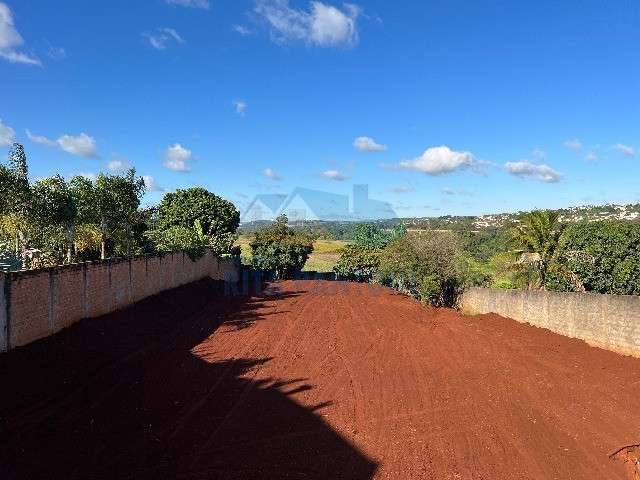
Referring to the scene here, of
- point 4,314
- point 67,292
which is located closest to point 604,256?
point 67,292

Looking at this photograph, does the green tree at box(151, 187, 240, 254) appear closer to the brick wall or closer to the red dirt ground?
the brick wall

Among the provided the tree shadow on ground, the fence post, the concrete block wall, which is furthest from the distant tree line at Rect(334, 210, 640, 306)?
the fence post

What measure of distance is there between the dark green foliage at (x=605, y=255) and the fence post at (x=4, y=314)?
18709 millimetres

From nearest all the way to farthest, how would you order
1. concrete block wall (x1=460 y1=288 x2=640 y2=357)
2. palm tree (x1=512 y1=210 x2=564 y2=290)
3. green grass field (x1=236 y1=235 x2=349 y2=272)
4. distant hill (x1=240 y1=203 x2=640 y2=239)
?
concrete block wall (x1=460 y1=288 x2=640 y2=357), palm tree (x1=512 y1=210 x2=564 y2=290), distant hill (x1=240 y1=203 x2=640 y2=239), green grass field (x1=236 y1=235 x2=349 y2=272)

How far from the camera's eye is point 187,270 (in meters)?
25.0

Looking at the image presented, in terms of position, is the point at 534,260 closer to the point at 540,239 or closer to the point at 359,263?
the point at 540,239

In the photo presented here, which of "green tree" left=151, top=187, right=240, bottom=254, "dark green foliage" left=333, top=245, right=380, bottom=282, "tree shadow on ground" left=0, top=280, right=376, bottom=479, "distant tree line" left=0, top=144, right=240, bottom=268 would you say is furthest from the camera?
"green tree" left=151, top=187, right=240, bottom=254

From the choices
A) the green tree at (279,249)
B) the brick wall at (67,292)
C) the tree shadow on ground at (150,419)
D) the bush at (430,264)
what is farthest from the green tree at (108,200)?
the green tree at (279,249)

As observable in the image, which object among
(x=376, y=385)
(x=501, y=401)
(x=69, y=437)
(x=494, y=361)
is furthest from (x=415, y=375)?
(x=69, y=437)

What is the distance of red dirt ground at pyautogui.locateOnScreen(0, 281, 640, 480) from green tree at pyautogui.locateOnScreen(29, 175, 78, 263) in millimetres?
4343

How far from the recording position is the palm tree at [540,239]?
19.0 metres

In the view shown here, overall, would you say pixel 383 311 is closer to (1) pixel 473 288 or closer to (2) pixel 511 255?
(1) pixel 473 288

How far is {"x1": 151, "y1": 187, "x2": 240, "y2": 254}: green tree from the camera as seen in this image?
128ft

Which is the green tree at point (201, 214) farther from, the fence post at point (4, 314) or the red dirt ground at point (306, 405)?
the fence post at point (4, 314)
